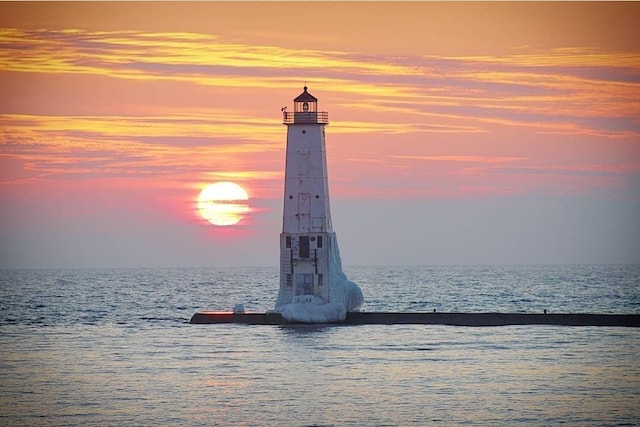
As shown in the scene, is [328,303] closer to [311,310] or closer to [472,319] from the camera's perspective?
[311,310]

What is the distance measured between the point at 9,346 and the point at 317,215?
20.1m

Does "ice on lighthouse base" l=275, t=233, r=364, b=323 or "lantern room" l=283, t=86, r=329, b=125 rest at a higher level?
"lantern room" l=283, t=86, r=329, b=125

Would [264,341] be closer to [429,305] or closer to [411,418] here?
[411,418]

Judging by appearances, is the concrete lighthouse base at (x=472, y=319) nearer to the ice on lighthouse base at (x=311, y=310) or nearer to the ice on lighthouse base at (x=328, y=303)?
the ice on lighthouse base at (x=328, y=303)

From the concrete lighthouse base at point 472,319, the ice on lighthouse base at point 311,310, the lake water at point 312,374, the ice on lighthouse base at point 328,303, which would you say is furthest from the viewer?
the concrete lighthouse base at point 472,319

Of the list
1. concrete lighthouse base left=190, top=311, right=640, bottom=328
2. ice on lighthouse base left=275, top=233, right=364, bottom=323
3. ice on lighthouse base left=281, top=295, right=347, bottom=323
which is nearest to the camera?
ice on lighthouse base left=281, top=295, right=347, bottom=323

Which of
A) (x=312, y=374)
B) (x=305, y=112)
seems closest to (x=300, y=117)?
(x=305, y=112)

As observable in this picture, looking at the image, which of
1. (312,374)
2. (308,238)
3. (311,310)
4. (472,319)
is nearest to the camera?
(312,374)

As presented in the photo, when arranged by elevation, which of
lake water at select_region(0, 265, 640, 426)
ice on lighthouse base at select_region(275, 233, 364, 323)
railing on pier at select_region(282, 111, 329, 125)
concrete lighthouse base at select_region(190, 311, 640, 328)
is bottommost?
lake water at select_region(0, 265, 640, 426)

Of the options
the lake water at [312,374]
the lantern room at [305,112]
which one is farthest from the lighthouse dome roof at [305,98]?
the lake water at [312,374]

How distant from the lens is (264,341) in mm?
76438

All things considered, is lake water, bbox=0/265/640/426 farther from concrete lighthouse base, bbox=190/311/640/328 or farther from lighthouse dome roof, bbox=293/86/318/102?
lighthouse dome roof, bbox=293/86/318/102

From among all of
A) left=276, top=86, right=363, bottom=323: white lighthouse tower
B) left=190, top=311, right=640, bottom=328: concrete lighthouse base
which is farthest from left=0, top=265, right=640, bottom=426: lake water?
left=276, top=86, right=363, bottom=323: white lighthouse tower

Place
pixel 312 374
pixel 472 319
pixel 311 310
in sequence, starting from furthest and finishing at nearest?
pixel 472 319 → pixel 311 310 → pixel 312 374
